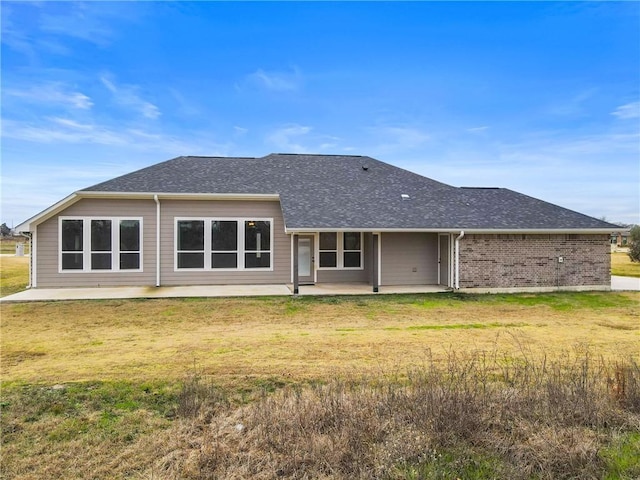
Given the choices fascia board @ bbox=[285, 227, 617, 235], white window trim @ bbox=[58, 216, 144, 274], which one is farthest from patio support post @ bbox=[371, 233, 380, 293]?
white window trim @ bbox=[58, 216, 144, 274]

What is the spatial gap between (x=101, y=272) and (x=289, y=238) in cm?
710

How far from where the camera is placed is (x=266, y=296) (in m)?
13.4

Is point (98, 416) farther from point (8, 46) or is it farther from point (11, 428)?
point (8, 46)

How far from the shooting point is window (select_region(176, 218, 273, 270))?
50.6 feet

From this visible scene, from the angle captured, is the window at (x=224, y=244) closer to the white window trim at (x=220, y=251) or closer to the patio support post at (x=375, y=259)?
the white window trim at (x=220, y=251)

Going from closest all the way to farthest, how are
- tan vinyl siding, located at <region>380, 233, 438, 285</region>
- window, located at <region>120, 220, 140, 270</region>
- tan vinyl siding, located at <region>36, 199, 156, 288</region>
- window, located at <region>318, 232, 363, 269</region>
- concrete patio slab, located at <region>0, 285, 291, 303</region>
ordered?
concrete patio slab, located at <region>0, 285, 291, 303</region> → tan vinyl siding, located at <region>36, 199, 156, 288</region> → window, located at <region>120, 220, 140, 270</region> → tan vinyl siding, located at <region>380, 233, 438, 285</region> → window, located at <region>318, 232, 363, 269</region>

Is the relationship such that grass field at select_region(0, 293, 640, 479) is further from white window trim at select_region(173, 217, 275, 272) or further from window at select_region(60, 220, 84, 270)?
window at select_region(60, 220, 84, 270)

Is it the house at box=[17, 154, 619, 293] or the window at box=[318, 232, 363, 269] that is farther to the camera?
the window at box=[318, 232, 363, 269]

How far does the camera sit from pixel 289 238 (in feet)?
52.9

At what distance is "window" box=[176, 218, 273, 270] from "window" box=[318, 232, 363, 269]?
2.18 metres

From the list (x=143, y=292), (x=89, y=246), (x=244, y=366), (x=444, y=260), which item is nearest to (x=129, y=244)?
(x=89, y=246)

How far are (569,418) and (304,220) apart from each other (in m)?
10.7

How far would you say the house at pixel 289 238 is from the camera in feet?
48.2

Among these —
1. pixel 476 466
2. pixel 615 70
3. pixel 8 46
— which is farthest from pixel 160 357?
pixel 615 70
